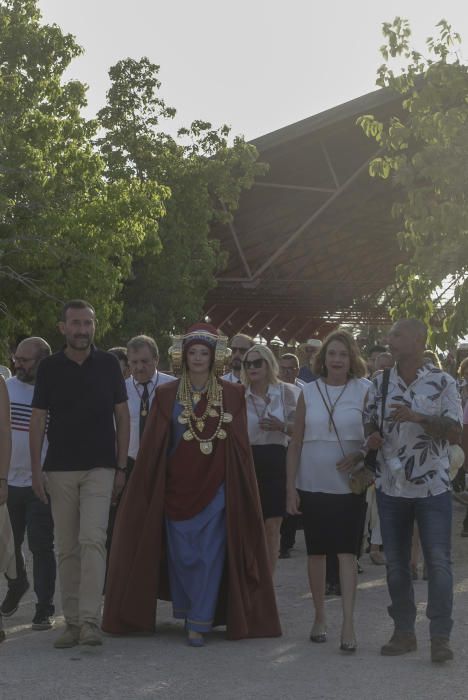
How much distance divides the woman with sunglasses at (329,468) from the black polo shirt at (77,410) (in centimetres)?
109

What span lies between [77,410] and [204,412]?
76 centimetres

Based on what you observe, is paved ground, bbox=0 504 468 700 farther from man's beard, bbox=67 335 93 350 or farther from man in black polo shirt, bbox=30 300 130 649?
man's beard, bbox=67 335 93 350

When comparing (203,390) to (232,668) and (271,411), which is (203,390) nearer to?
(271,411)

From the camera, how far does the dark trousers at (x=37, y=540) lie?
28.5 ft

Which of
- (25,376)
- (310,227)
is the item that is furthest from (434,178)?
(310,227)

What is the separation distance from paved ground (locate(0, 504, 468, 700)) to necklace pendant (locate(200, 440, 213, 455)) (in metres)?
1.08

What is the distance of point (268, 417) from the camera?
984 centimetres

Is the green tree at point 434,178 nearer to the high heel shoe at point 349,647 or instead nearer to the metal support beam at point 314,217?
the high heel shoe at point 349,647

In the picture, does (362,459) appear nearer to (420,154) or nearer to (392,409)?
(392,409)

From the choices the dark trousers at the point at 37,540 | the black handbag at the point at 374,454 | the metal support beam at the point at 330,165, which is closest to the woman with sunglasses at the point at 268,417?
the dark trousers at the point at 37,540

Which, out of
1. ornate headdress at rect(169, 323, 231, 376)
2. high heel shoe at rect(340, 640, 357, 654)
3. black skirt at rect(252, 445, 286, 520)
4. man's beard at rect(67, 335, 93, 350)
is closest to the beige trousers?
man's beard at rect(67, 335, 93, 350)

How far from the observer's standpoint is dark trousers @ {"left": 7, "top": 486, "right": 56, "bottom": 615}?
8.70 metres

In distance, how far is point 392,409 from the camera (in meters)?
7.62

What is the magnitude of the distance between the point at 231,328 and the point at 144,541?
199 feet
